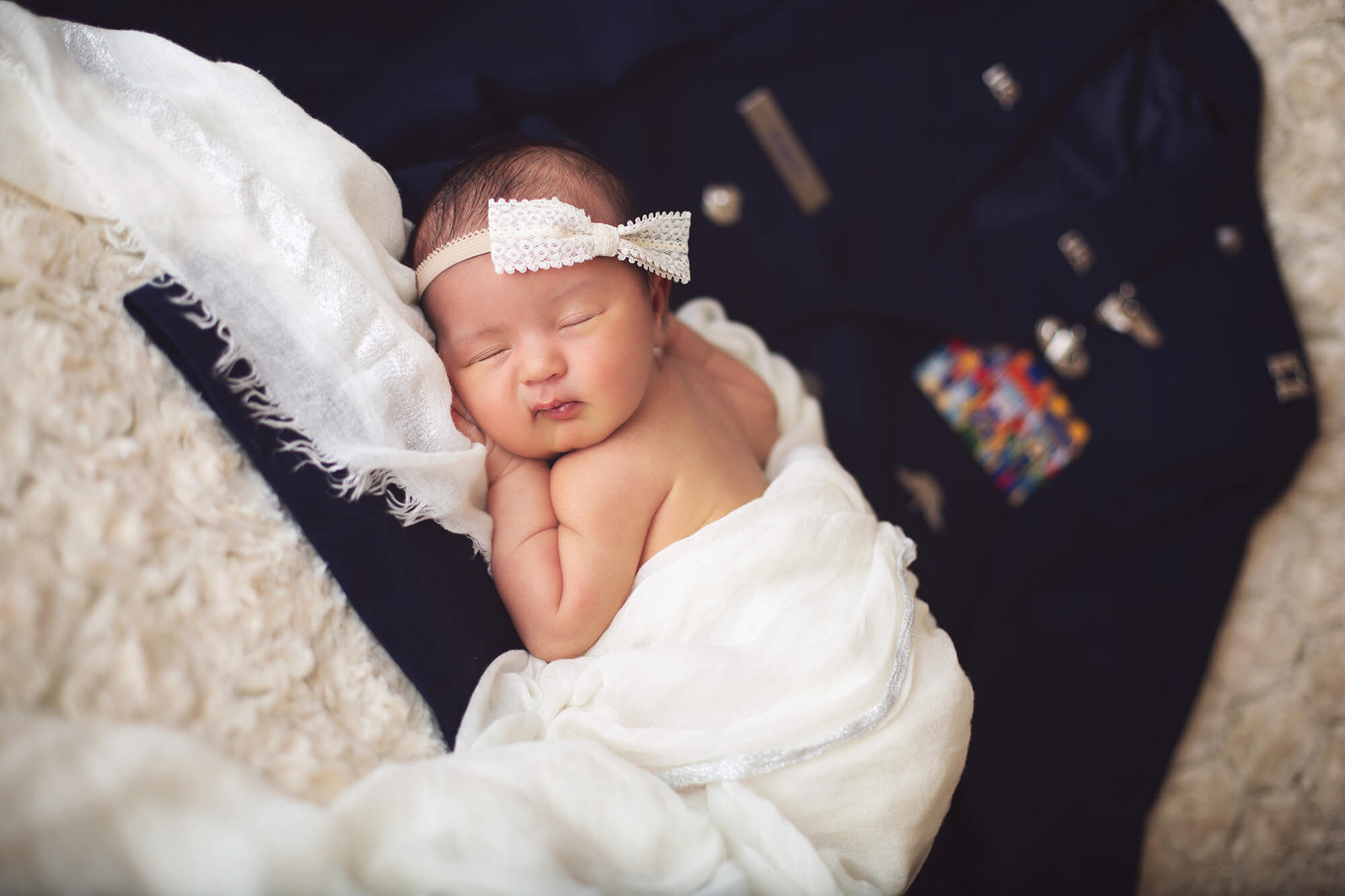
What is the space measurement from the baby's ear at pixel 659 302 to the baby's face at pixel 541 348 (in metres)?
0.12

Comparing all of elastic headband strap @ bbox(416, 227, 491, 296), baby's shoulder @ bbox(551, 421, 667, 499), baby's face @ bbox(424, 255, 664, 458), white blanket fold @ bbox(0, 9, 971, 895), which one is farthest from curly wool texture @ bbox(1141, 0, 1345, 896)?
elastic headband strap @ bbox(416, 227, 491, 296)

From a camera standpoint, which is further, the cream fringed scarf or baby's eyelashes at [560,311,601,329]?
baby's eyelashes at [560,311,601,329]

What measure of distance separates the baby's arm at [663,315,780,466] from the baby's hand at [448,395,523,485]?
0.40m

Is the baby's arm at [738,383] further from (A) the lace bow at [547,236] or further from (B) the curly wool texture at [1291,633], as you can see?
(B) the curly wool texture at [1291,633]

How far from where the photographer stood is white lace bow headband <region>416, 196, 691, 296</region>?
3.13 ft

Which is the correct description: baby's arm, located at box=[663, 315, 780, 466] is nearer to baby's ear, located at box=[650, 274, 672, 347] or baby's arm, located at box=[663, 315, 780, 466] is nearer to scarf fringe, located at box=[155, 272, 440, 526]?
baby's ear, located at box=[650, 274, 672, 347]

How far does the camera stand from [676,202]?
156 centimetres

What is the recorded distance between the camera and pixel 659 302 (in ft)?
3.94

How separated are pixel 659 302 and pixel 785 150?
63cm

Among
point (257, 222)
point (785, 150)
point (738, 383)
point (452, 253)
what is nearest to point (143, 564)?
point (257, 222)

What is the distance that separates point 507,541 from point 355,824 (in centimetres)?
41

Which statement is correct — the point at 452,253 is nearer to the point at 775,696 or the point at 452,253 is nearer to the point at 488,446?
the point at 488,446

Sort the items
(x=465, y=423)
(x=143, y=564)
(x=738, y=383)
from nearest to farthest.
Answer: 1. (x=143, y=564)
2. (x=465, y=423)
3. (x=738, y=383)

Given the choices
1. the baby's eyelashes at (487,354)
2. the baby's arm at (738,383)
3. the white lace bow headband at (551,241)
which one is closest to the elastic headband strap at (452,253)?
the white lace bow headband at (551,241)
